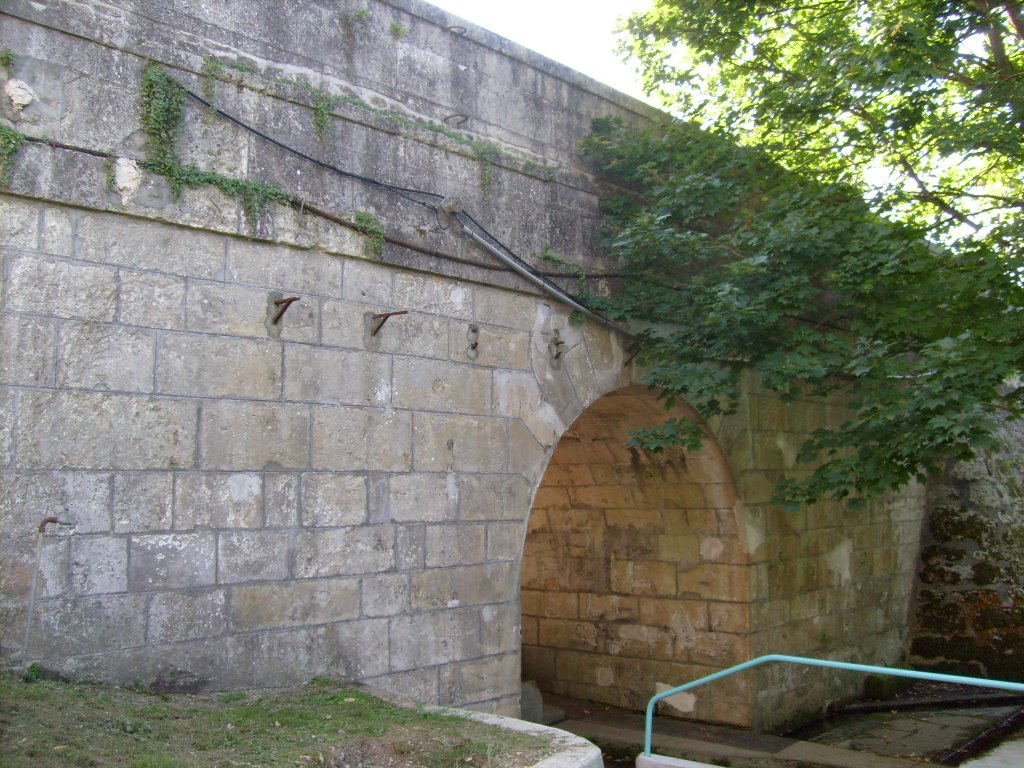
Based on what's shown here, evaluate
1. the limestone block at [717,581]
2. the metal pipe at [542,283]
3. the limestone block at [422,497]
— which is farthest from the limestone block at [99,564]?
the limestone block at [717,581]

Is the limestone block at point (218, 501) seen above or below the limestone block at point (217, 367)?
below

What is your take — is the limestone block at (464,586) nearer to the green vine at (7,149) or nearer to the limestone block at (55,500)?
the limestone block at (55,500)

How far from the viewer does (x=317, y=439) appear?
5.07 m

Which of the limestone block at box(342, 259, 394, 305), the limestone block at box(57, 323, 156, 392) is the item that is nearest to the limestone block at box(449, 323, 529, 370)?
the limestone block at box(342, 259, 394, 305)

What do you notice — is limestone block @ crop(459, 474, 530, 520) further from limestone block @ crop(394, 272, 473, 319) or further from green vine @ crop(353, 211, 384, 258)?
green vine @ crop(353, 211, 384, 258)

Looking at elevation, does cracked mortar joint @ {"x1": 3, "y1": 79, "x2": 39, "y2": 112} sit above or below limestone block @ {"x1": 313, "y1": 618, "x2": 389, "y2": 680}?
above

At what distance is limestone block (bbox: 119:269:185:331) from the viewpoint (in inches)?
174

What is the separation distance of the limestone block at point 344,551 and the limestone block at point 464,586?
280 mm

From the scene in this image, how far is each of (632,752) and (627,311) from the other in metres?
Result: 3.25

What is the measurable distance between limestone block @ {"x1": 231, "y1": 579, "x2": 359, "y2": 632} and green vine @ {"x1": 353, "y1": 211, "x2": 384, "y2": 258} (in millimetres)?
1791

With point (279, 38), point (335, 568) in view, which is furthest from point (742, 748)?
point (279, 38)

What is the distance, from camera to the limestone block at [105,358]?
13.8 feet

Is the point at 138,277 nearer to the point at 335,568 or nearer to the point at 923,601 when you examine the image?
the point at 335,568

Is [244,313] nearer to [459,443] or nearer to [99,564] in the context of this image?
[99,564]
